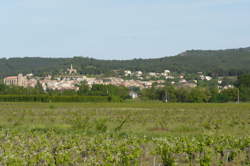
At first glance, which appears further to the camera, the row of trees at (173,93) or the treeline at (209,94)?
the row of trees at (173,93)

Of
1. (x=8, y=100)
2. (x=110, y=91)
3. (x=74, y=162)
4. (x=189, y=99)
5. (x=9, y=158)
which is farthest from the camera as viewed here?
(x=110, y=91)

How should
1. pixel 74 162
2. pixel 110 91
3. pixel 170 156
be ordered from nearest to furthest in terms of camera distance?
pixel 74 162
pixel 170 156
pixel 110 91

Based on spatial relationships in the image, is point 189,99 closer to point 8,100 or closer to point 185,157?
point 8,100

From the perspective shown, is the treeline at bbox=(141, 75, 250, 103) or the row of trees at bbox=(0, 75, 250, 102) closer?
the treeline at bbox=(141, 75, 250, 103)

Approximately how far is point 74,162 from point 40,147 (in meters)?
3.23

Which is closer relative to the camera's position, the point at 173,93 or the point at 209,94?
the point at 209,94

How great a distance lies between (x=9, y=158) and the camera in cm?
1645

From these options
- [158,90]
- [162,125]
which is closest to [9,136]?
[162,125]

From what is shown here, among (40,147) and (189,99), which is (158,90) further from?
(40,147)

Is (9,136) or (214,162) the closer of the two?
(214,162)

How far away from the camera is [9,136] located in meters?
26.3

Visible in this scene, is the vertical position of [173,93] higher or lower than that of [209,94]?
lower

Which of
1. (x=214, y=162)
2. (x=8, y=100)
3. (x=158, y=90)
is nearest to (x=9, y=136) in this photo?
(x=214, y=162)

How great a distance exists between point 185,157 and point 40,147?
599 centimetres
